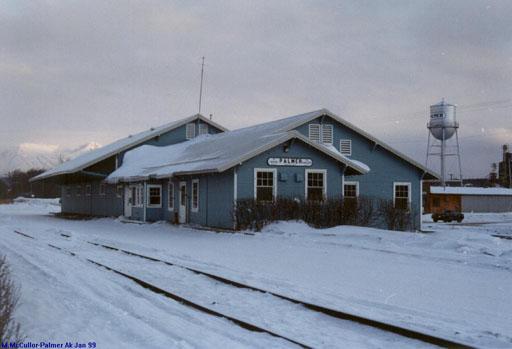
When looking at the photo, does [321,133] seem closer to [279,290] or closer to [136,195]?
[136,195]

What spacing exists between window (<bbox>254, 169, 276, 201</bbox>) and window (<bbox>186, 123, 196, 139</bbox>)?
16.5 metres

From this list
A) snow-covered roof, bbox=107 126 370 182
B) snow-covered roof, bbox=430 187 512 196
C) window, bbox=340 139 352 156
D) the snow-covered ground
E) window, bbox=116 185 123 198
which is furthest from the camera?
snow-covered roof, bbox=430 187 512 196

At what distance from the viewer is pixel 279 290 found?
9.84 meters

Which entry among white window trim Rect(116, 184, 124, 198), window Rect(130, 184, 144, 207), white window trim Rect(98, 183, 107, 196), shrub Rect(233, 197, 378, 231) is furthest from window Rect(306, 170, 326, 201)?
white window trim Rect(98, 183, 107, 196)

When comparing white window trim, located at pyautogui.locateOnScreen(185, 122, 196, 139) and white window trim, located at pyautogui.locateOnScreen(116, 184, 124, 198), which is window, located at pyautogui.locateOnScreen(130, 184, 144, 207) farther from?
white window trim, located at pyautogui.locateOnScreen(185, 122, 196, 139)

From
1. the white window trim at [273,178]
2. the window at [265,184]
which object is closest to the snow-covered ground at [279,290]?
the white window trim at [273,178]

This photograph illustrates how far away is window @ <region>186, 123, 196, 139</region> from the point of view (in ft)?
128

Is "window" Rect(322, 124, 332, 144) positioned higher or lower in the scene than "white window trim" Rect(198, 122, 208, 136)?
lower

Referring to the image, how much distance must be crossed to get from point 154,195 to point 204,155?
15.4ft

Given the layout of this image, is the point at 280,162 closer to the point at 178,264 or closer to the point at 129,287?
the point at 178,264

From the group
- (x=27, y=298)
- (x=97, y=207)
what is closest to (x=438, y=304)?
(x=27, y=298)

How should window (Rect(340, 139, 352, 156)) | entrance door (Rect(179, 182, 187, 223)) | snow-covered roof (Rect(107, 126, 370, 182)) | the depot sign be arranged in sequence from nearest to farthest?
1. snow-covered roof (Rect(107, 126, 370, 182))
2. the depot sign
3. entrance door (Rect(179, 182, 187, 223))
4. window (Rect(340, 139, 352, 156))

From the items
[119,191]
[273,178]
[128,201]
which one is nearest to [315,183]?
[273,178]

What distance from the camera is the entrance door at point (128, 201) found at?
110 feet
